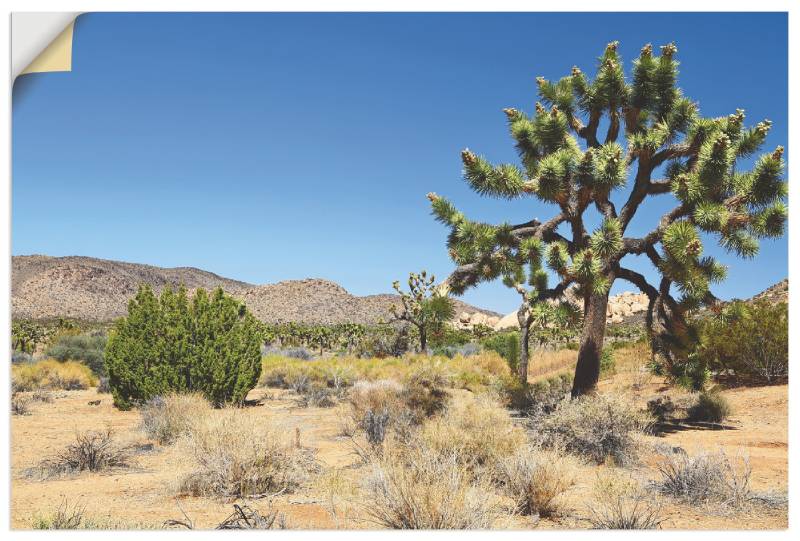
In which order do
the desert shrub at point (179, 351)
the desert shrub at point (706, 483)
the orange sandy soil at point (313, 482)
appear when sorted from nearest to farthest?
1. the orange sandy soil at point (313, 482)
2. the desert shrub at point (706, 483)
3. the desert shrub at point (179, 351)

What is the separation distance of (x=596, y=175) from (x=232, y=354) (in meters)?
8.95

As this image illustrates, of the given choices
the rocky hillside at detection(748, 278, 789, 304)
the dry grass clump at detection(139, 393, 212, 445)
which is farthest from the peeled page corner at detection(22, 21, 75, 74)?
the rocky hillside at detection(748, 278, 789, 304)

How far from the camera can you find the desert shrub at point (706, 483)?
19.3 ft

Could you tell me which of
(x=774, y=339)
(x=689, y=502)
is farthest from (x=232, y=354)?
(x=774, y=339)

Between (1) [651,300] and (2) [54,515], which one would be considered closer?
(2) [54,515]

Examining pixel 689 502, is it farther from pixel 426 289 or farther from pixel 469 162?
pixel 426 289

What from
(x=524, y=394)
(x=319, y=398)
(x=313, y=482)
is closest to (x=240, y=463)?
(x=313, y=482)


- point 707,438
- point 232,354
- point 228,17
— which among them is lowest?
point 707,438

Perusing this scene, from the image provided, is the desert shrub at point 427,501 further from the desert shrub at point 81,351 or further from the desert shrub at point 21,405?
the desert shrub at point 81,351

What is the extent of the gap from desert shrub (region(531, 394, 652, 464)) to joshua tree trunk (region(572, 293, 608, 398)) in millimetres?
1938

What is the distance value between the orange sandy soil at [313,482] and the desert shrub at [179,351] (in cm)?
99

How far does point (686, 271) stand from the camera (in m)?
9.40

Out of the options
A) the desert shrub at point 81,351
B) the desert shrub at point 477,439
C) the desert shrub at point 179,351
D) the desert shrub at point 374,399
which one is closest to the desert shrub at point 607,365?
the desert shrub at point 374,399
